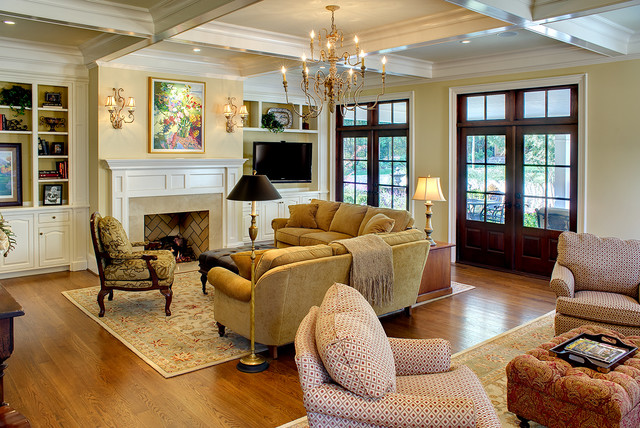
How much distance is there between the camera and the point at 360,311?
8.30 ft

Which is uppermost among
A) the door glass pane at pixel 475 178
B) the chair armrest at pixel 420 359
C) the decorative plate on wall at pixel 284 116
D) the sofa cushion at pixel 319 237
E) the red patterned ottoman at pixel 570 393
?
the decorative plate on wall at pixel 284 116

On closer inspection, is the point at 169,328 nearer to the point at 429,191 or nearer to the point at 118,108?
the point at 429,191

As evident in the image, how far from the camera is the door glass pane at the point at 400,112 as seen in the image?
8546 mm

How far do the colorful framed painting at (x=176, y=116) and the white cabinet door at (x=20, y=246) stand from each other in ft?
5.85

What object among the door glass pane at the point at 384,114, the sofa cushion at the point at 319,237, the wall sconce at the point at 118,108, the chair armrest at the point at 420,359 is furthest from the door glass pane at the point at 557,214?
the wall sconce at the point at 118,108

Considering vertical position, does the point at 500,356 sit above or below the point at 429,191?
below

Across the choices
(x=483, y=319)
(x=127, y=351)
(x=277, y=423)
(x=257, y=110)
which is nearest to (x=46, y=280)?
(x=127, y=351)

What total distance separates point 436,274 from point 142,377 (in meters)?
3.39

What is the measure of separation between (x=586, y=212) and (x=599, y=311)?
→ 274 cm

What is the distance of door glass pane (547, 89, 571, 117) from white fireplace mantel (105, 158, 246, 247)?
4.32 meters

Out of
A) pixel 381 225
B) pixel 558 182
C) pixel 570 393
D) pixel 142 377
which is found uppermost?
pixel 558 182

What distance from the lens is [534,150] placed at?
706 cm

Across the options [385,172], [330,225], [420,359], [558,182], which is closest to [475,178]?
[558,182]

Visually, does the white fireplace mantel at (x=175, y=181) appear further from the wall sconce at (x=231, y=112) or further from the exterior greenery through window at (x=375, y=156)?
the exterior greenery through window at (x=375, y=156)
